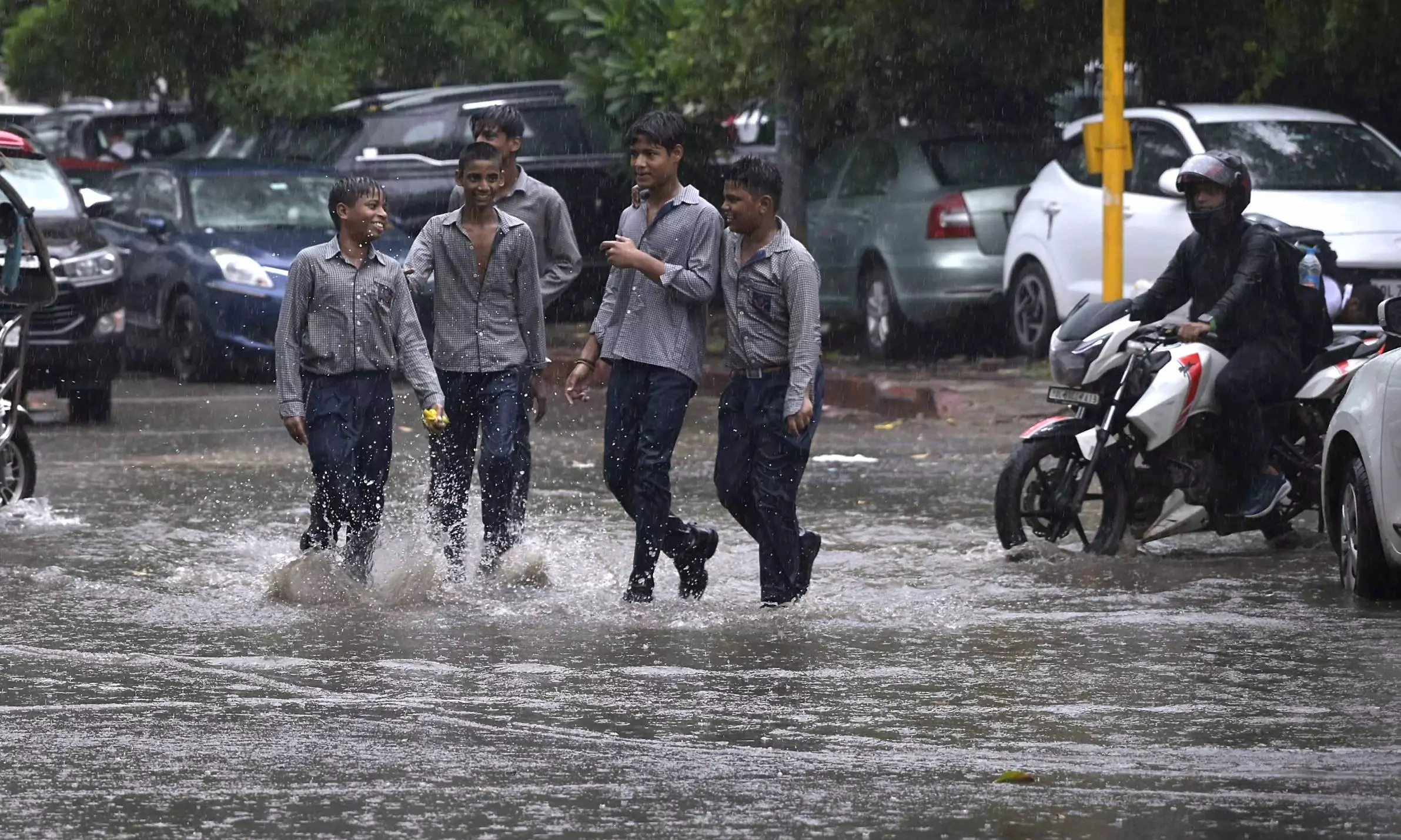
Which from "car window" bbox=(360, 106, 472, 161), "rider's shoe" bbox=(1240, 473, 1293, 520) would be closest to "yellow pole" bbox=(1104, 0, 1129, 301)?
"rider's shoe" bbox=(1240, 473, 1293, 520)

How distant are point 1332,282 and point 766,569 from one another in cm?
352

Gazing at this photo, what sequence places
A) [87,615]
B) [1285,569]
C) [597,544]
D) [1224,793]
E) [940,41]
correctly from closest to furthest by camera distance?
[1224,793] → [87,615] → [1285,569] → [597,544] → [940,41]

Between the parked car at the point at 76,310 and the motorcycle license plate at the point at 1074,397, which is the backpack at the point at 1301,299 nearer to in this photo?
the motorcycle license plate at the point at 1074,397

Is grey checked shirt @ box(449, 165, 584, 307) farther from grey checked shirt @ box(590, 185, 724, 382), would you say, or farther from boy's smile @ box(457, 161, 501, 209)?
grey checked shirt @ box(590, 185, 724, 382)

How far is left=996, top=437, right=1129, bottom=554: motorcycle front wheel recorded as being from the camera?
968 centimetres

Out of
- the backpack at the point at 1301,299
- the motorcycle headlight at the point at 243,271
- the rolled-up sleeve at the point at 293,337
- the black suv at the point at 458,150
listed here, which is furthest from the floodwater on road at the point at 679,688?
the black suv at the point at 458,150

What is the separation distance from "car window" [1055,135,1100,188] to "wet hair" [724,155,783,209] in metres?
8.00

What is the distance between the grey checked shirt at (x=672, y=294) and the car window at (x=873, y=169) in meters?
9.55

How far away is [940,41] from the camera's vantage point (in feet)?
55.7

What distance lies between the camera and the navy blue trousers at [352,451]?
28.4ft

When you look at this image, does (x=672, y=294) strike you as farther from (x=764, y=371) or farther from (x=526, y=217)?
(x=526, y=217)

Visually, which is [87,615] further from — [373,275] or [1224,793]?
[1224,793]

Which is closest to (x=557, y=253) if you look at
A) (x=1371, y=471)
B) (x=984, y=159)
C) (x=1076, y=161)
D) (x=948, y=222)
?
(x=1371, y=471)

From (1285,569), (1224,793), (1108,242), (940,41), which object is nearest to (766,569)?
(1285,569)
